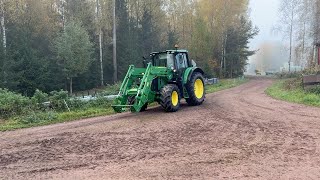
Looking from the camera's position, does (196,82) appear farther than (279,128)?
Yes

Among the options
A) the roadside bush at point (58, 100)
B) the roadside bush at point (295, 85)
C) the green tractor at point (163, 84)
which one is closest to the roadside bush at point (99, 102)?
the roadside bush at point (58, 100)

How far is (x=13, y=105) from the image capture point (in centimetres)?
1170

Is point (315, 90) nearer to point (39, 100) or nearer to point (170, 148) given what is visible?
point (170, 148)

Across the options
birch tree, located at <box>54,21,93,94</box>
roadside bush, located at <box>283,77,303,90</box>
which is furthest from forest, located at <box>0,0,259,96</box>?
roadside bush, located at <box>283,77,303,90</box>

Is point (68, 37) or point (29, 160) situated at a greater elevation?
point (68, 37)

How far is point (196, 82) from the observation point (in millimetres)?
13945

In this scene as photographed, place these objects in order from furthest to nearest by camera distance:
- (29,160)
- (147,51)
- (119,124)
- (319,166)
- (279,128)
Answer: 1. (147,51)
2. (119,124)
3. (279,128)
4. (29,160)
5. (319,166)

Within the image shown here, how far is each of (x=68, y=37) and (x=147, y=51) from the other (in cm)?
1196

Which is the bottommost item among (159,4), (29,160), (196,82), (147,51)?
(29,160)

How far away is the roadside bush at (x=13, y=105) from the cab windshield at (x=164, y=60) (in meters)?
4.99

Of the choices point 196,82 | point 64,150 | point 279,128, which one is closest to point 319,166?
point 279,128

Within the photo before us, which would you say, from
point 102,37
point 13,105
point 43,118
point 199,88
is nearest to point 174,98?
point 199,88

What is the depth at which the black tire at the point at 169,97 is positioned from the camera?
11.3 metres

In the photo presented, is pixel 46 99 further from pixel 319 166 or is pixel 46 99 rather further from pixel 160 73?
pixel 319 166
